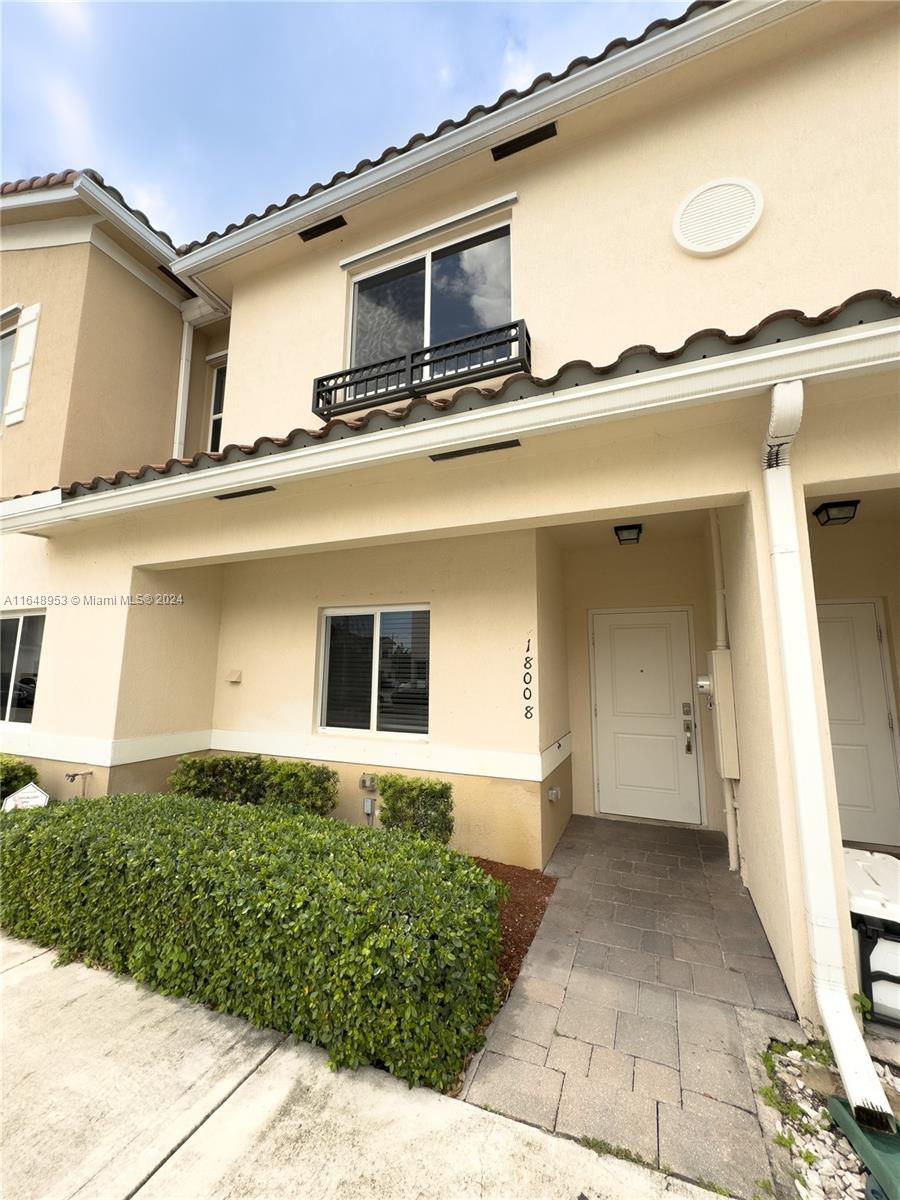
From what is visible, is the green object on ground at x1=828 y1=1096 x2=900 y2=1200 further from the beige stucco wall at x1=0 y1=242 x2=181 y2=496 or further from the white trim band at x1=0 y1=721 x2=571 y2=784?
the beige stucco wall at x1=0 y1=242 x2=181 y2=496

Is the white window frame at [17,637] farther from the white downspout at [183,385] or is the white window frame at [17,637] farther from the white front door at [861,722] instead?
the white front door at [861,722]

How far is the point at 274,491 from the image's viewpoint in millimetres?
4980

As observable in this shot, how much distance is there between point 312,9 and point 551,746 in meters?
10.0

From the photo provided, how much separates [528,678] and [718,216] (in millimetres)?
4547

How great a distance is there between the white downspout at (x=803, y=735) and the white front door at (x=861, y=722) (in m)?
2.74

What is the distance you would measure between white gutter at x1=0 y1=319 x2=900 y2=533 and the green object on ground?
3.59 m

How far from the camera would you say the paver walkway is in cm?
227

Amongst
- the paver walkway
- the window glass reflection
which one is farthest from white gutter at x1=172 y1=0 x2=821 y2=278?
the paver walkway

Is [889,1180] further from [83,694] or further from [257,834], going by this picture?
[83,694]

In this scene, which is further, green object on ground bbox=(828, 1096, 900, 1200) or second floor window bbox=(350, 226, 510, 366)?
second floor window bbox=(350, 226, 510, 366)

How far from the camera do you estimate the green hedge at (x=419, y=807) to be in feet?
16.0

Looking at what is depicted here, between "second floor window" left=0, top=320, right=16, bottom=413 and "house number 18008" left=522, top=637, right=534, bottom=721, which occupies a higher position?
"second floor window" left=0, top=320, right=16, bottom=413

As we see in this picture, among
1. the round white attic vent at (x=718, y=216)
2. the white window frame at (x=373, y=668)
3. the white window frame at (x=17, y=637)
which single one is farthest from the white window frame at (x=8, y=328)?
the round white attic vent at (x=718, y=216)

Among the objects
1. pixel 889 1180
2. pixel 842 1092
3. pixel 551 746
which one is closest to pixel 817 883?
pixel 842 1092
